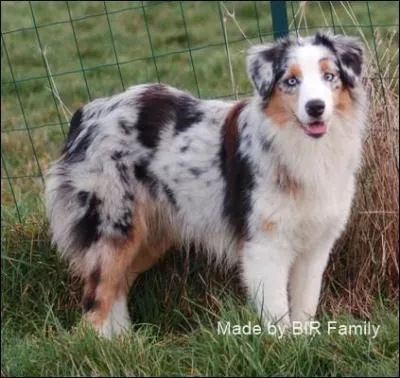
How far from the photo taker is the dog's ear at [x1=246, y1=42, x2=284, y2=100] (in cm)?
485

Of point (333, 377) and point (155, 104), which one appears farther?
point (155, 104)

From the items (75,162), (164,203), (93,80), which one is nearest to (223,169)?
(164,203)

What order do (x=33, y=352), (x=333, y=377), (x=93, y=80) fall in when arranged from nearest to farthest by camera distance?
(x=333, y=377), (x=33, y=352), (x=93, y=80)

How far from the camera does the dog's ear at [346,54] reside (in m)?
4.84

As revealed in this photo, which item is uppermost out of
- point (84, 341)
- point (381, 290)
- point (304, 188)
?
point (304, 188)

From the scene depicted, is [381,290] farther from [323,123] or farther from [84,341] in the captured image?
[84,341]

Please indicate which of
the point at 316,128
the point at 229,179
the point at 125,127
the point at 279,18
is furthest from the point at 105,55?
the point at 316,128

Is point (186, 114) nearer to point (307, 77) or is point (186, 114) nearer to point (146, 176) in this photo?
point (146, 176)

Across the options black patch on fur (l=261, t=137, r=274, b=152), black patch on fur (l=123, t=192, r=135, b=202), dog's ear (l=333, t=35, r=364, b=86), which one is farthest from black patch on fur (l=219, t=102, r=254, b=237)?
dog's ear (l=333, t=35, r=364, b=86)

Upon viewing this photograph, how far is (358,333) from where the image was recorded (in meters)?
4.50

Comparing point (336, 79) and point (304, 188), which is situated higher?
point (336, 79)

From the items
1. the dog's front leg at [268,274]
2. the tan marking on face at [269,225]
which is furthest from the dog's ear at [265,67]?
the dog's front leg at [268,274]

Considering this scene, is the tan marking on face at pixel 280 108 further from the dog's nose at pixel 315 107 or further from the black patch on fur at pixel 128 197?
the black patch on fur at pixel 128 197

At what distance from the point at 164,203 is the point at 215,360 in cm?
118
